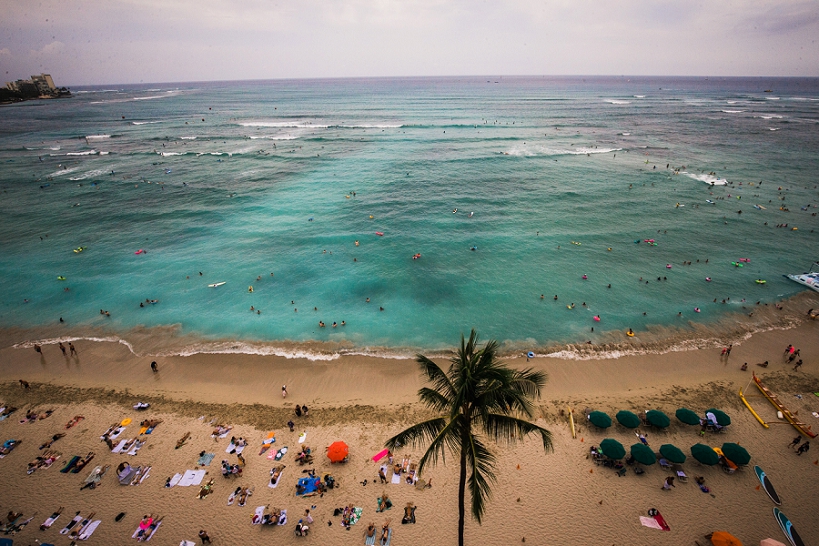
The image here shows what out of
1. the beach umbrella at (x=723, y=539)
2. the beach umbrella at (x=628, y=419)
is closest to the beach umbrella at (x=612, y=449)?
the beach umbrella at (x=628, y=419)

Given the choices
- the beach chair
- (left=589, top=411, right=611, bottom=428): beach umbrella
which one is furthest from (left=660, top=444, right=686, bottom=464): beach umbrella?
(left=589, top=411, right=611, bottom=428): beach umbrella

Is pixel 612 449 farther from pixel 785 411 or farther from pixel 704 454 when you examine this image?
pixel 785 411

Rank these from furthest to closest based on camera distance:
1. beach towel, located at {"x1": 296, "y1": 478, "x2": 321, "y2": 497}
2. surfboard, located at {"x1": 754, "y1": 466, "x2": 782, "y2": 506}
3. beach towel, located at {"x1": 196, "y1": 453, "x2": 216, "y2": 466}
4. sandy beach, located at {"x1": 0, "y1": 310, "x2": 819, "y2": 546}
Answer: beach towel, located at {"x1": 196, "y1": 453, "x2": 216, "y2": 466} < beach towel, located at {"x1": 296, "y1": 478, "x2": 321, "y2": 497} < surfboard, located at {"x1": 754, "y1": 466, "x2": 782, "y2": 506} < sandy beach, located at {"x1": 0, "y1": 310, "x2": 819, "y2": 546}

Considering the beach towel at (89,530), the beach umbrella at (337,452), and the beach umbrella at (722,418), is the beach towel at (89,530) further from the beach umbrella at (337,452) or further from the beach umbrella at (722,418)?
the beach umbrella at (722,418)

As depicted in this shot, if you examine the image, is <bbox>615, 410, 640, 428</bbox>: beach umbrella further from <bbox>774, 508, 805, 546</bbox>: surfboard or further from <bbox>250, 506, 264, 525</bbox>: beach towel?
<bbox>250, 506, 264, 525</bbox>: beach towel

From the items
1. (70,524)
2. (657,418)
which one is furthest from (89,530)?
(657,418)

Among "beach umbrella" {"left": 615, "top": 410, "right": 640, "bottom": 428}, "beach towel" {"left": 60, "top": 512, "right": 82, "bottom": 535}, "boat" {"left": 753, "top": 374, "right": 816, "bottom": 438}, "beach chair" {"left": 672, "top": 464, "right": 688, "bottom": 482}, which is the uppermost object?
"beach umbrella" {"left": 615, "top": 410, "right": 640, "bottom": 428}

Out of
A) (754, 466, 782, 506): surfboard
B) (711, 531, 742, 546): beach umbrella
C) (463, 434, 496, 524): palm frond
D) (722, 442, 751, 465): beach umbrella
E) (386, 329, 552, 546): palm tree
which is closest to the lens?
(463, 434, 496, 524): palm frond
